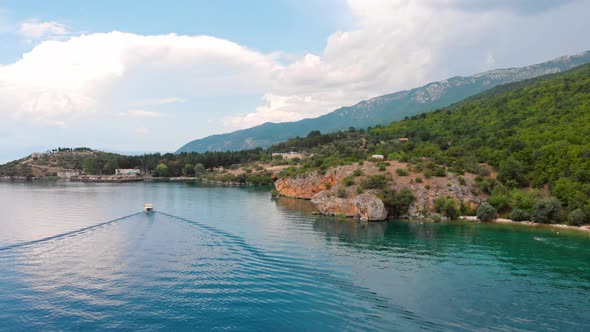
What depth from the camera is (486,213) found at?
58094mm

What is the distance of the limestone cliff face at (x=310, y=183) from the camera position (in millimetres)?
77062

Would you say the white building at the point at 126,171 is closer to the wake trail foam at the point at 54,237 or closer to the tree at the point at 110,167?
the tree at the point at 110,167

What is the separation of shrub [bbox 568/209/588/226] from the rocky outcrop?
24.7m

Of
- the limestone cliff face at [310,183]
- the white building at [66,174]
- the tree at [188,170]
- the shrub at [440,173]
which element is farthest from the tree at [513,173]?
the white building at [66,174]

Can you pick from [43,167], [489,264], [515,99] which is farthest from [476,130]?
[43,167]

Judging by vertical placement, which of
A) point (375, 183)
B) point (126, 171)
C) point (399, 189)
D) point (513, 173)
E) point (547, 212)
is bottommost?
point (547, 212)

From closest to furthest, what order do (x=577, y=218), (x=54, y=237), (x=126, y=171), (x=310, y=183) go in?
(x=54, y=237), (x=577, y=218), (x=310, y=183), (x=126, y=171)

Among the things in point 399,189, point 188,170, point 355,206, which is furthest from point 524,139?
point 188,170

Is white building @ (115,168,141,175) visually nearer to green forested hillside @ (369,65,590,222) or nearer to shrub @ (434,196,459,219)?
green forested hillside @ (369,65,590,222)

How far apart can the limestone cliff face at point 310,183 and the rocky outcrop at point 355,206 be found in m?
10.4

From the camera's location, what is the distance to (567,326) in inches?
886

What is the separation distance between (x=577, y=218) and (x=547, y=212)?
3627 millimetres

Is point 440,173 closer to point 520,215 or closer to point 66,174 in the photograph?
point 520,215

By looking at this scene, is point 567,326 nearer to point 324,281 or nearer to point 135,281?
point 324,281
